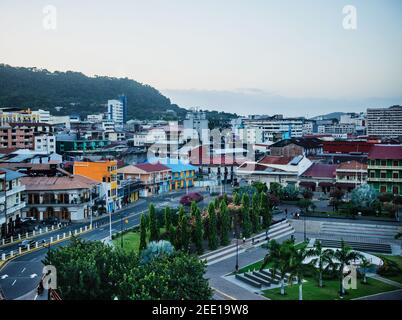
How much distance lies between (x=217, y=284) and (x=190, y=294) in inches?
112

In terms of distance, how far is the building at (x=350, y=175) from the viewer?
21.2 m

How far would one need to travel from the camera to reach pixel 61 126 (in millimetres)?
40750

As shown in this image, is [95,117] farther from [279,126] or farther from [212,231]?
[212,231]

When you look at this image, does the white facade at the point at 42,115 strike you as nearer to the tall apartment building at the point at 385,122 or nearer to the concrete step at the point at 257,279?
the tall apartment building at the point at 385,122

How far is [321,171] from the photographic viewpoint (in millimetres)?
23016

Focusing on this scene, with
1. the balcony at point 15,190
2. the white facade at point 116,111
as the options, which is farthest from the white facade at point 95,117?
the balcony at point 15,190

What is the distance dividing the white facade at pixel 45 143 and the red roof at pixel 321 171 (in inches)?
634

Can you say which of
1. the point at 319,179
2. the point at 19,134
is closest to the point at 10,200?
the point at 319,179

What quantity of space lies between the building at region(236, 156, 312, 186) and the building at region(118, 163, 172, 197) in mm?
3743

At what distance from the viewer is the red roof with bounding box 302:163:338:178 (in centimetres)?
2257

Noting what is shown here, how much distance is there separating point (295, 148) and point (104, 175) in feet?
45.5

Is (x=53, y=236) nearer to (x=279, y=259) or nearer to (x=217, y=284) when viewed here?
(x=217, y=284)

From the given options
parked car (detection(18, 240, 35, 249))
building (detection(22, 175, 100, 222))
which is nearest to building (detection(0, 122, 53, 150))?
building (detection(22, 175, 100, 222))
